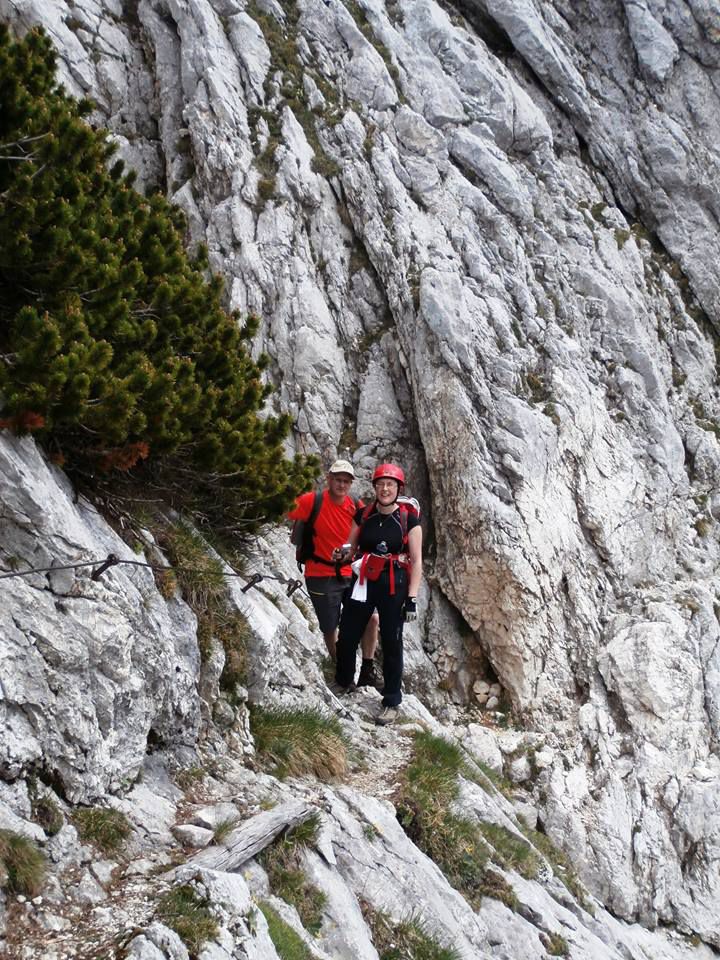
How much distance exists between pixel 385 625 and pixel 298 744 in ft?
6.85

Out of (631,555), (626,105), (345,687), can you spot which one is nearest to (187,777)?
(345,687)

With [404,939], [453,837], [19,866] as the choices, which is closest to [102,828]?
[19,866]

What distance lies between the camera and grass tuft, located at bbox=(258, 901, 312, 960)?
4.82 m

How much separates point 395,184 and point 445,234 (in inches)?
68.6

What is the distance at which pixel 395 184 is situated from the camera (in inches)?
729

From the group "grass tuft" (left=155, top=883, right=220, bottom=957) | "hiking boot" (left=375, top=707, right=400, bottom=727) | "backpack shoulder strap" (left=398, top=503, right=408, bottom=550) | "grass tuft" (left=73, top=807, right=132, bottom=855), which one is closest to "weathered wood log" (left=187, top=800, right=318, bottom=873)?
"grass tuft" (left=155, top=883, right=220, bottom=957)

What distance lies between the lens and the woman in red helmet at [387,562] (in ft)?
30.4

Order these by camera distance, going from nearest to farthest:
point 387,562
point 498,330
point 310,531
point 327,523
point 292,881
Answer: point 292,881 → point 387,562 → point 327,523 → point 310,531 → point 498,330

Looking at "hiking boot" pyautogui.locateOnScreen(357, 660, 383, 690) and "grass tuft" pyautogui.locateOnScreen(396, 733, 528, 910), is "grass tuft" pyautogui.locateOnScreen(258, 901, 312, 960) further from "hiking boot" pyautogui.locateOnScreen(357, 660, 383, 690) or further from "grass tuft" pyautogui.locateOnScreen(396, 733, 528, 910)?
"hiking boot" pyautogui.locateOnScreen(357, 660, 383, 690)

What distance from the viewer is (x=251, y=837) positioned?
18.0 ft

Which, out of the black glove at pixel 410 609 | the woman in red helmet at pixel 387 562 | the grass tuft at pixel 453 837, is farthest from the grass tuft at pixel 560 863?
the black glove at pixel 410 609

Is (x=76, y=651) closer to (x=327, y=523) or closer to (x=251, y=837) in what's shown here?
(x=251, y=837)

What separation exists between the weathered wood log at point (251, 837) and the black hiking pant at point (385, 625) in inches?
134

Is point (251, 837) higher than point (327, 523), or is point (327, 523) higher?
point (251, 837)
